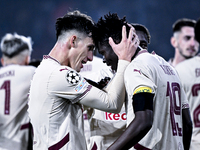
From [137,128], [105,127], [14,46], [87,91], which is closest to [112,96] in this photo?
[87,91]

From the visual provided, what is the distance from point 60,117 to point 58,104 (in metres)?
0.09

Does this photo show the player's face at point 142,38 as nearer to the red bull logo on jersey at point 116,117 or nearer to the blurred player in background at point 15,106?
the red bull logo on jersey at point 116,117

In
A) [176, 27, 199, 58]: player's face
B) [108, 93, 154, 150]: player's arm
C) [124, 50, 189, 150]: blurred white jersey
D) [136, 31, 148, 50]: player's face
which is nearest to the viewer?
[108, 93, 154, 150]: player's arm

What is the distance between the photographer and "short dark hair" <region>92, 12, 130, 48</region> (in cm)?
226

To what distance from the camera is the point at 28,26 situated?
8.60 meters

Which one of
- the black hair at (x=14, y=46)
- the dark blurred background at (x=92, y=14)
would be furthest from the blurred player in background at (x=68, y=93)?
the dark blurred background at (x=92, y=14)

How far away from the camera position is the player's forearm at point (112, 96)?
2158mm

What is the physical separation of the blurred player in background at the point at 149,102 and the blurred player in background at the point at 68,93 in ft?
0.40

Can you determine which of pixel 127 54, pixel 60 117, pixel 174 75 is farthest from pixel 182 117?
pixel 60 117

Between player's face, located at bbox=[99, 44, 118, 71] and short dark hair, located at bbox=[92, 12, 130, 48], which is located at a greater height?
short dark hair, located at bbox=[92, 12, 130, 48]

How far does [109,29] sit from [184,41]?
150 inches

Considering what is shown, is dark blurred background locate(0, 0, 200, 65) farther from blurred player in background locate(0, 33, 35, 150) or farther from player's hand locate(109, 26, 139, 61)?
player's hand locate(109, 26, 139, 61)

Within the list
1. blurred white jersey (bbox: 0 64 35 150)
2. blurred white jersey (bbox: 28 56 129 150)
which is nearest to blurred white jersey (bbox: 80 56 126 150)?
blurred white jersey (bbox: 28 56 129 150)

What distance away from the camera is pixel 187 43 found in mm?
5773
